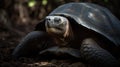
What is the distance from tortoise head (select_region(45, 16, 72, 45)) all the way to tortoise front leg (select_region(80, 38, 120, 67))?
1.32ft

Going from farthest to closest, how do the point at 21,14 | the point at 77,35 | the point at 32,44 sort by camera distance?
the point at 21,14 → the point at 32,44 → the point at 77,35

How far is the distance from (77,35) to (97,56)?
2.36ft

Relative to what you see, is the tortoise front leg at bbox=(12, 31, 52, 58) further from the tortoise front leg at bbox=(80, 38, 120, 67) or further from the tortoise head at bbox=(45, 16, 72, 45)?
the tortoise front leg at bbox=(80, 38, 120, 67)

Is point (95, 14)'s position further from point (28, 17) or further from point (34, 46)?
point (28, 17)

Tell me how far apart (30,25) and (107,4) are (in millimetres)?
3017

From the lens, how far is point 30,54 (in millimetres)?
4574

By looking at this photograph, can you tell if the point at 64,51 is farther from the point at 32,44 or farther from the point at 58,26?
the point at 32,44

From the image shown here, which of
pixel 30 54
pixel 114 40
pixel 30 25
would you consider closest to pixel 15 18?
pixel 30 25

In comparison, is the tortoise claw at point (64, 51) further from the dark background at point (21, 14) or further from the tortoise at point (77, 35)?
the dark background at point (21, 14)

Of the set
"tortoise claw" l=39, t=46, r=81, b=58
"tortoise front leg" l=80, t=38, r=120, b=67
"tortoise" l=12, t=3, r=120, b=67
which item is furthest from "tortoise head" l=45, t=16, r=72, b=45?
"tortoise front leg" l=80, t=38, r=120, b=67

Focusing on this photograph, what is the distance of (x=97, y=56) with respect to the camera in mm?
3652

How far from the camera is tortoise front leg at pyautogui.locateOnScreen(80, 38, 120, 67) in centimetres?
360

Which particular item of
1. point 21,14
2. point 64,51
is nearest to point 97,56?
point 64,51

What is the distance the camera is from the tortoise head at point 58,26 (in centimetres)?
398
